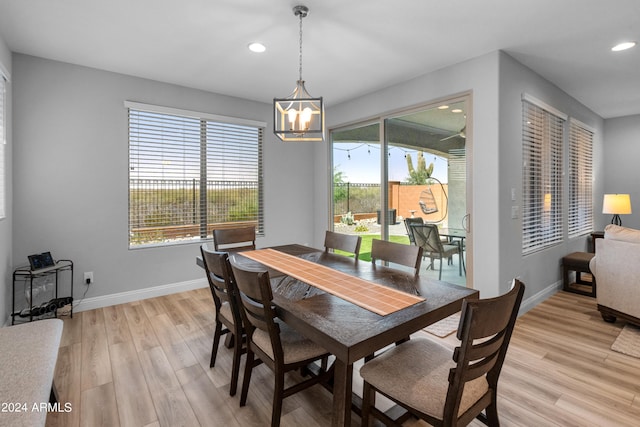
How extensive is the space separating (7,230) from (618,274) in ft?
18.4

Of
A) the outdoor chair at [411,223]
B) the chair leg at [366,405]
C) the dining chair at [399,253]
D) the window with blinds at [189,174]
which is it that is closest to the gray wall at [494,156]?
the outdoor chair at [411,223]

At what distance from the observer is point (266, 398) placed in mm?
1922

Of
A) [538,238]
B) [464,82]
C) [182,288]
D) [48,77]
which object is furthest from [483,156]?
[48,77]

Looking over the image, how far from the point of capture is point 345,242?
8.98 ft

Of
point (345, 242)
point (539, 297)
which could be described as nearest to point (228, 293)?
point (345, 242)

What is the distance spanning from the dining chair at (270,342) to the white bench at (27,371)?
2.78ft

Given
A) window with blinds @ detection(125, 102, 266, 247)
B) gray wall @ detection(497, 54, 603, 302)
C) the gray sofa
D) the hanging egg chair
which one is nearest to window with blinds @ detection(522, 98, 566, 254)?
gray wall @ detection(497, 54, 603, 302)

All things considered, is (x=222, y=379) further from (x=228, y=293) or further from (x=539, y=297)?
(x=539, y=297)

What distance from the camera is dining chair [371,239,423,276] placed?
84.6 inches

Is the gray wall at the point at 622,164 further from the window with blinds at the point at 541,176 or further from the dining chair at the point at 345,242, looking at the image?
the dining chair at the point at 345,242

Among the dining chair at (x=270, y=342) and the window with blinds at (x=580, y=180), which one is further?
the window with blinds at (x=580, y=180)

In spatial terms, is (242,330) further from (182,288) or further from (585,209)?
(585,209)

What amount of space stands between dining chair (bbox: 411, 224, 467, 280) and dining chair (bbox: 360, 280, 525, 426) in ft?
6.77

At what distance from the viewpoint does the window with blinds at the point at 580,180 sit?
4.52 m
